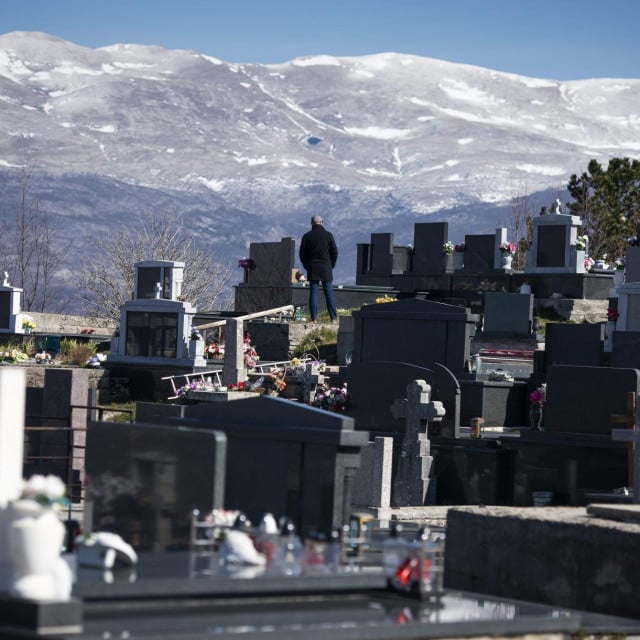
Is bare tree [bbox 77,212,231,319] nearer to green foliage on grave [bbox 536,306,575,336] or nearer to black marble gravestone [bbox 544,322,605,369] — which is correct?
green foliage on grave [bbox 536,306,575,336]

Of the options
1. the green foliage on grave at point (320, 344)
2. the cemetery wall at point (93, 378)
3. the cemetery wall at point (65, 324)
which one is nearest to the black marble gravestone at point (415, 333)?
the green foliage on grave at point (320, 344)

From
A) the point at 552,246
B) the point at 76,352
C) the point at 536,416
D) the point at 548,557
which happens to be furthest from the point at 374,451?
the point at 552,246

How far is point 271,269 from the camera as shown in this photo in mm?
31719

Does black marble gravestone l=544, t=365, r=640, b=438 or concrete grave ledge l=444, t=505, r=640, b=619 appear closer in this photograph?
concrete grave ledge l=444, t=505, r=640, b=619

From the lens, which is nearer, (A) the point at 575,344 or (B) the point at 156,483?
(B) the point at 156,483

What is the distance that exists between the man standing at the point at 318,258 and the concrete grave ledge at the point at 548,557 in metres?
16.1

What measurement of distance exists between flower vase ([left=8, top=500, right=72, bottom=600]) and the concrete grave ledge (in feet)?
13.5

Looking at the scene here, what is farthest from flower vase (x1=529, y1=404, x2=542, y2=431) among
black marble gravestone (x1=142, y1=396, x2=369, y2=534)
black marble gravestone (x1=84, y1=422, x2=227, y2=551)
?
black marble gravestone (x1=84, y1=422, x2=227, y2=551)

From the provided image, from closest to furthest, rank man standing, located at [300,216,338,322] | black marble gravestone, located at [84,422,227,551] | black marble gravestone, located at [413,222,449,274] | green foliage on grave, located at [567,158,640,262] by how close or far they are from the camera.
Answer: black marble gravestone, located at [84,422,227,551] < man standing, located at [300,216,338,322] < black marble gravestone, located at [413,222,449,274] < green foliage on grave, located at [567,158,640,262]

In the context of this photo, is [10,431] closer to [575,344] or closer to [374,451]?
[374,451]

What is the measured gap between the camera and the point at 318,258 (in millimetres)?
27031

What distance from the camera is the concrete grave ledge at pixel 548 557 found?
32.4 feet

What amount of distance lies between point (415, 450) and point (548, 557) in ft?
29.3

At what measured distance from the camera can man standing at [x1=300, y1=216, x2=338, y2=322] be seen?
2692cm
